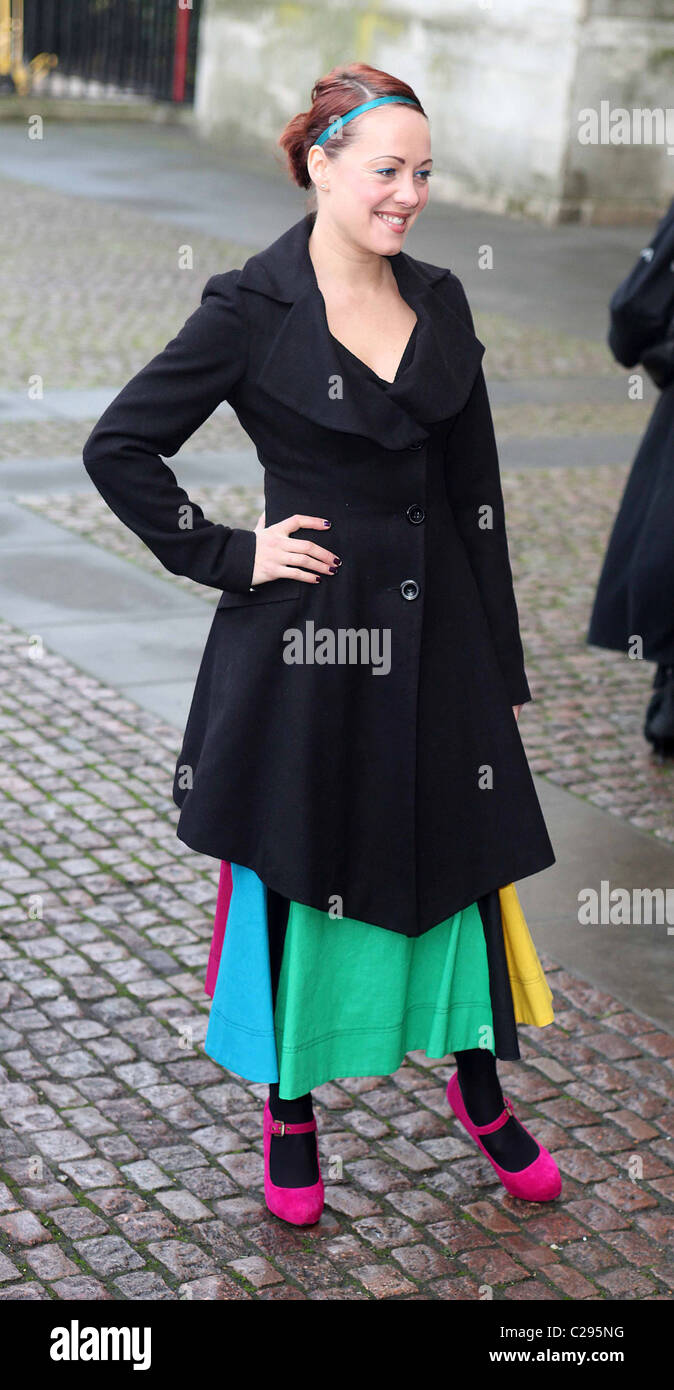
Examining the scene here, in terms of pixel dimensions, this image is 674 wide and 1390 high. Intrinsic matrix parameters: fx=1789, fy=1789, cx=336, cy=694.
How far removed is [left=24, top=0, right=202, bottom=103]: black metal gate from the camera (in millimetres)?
23219

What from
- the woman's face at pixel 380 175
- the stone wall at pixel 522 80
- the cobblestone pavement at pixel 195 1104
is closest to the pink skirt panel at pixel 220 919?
the cobblestone pavement at pixel 195 1104

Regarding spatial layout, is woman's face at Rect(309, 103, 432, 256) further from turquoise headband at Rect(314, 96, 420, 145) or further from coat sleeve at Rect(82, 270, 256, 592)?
coat sleeve at Rect(82, 270, 256, 592)

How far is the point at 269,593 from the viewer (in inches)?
123

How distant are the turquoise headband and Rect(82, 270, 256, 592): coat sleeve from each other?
0.90ft

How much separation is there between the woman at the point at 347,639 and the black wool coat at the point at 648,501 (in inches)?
86.7

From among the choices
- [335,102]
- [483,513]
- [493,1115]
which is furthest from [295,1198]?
[335,102]

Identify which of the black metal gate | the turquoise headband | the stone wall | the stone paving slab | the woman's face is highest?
the black metal gate

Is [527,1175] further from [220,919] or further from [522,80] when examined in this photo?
[522,80]

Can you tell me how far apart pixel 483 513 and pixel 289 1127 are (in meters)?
1.20

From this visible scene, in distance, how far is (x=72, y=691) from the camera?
600 centimetres

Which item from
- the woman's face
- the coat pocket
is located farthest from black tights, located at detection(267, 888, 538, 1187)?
the woman's face

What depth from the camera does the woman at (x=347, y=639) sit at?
3.01 m
